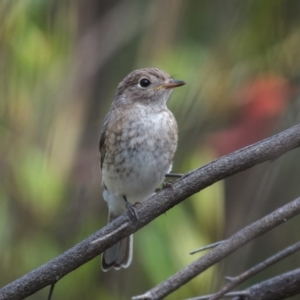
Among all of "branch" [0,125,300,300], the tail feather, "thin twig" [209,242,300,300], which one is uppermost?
"branch" [0,125,300,300]

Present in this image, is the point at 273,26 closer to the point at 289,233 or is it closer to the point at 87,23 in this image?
the point at 289,233

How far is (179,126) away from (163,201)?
1059 millimetres

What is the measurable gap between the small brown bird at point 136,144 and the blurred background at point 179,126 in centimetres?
9

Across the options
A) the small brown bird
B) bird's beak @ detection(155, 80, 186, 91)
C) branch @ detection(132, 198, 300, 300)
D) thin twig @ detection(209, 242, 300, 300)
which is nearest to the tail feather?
the small brown bird

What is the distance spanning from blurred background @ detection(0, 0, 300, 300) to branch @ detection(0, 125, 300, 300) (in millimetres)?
808

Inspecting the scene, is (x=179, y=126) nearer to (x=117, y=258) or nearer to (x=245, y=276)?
(x=117, y=258)

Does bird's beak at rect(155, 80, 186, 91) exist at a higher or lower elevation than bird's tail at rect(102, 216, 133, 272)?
higher

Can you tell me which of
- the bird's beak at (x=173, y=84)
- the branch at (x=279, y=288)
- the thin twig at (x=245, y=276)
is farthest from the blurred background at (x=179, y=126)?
the thin twig at (x=245, y=276)

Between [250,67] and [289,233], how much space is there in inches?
38.1

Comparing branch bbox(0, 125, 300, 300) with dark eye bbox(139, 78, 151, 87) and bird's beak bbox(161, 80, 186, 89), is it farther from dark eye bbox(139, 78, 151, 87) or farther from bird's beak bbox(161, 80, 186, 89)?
dark eye bbox(139, 78, 151, 87)

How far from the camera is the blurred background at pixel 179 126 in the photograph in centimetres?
347

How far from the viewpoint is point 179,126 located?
358cm

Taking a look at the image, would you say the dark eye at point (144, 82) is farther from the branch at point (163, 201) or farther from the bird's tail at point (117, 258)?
the branch at point (163, 201)

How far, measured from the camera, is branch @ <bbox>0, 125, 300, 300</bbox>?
2.37 m
